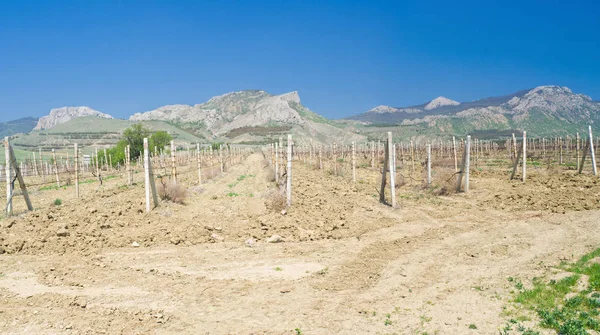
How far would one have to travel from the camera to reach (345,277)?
6375 mm

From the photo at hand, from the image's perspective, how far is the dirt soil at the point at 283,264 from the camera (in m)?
→ 4.80

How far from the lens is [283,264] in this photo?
7.18 m

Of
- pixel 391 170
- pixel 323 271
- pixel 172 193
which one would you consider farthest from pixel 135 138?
pixel 323 271

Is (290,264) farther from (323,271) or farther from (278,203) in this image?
(278,203)

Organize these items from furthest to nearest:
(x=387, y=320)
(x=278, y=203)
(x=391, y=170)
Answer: (x=391, y=170) < (x=278, y=203) < (x=387, y=320)

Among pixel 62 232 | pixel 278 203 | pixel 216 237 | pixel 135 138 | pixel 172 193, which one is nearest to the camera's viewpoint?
pixel 62 232

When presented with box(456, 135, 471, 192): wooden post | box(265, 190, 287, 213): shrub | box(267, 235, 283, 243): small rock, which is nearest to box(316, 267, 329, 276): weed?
box(267, 235, 283, 243): small rock

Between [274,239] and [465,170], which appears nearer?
[274,239]

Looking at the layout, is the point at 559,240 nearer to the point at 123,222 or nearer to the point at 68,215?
the point at 123,222

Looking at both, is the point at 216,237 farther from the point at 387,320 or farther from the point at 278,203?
the point at 387,320

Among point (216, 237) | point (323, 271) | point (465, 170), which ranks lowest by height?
point (323, 271)

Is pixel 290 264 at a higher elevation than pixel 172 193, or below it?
below

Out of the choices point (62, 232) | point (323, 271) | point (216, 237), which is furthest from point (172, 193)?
point (323, 271)

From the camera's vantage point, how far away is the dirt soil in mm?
4805
